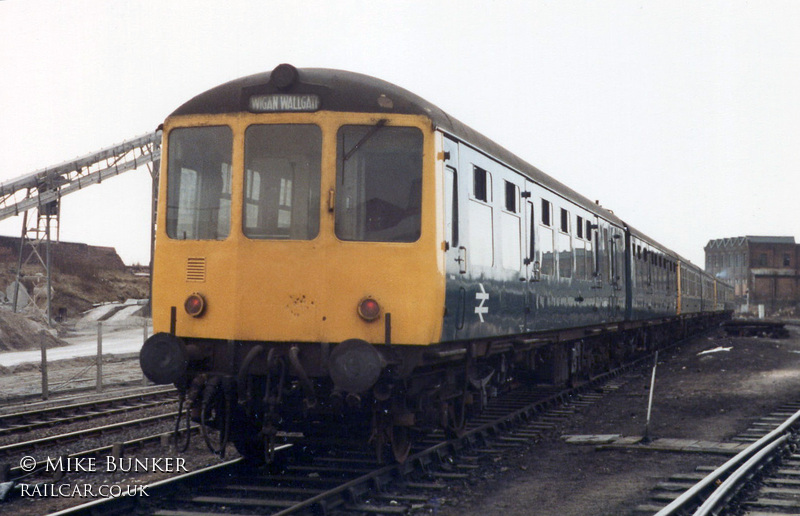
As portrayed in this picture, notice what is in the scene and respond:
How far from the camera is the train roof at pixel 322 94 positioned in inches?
276

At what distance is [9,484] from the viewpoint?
7.10 metres

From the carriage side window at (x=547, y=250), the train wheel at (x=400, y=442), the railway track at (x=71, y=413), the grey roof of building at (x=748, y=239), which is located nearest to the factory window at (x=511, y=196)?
the carriage side window at (x=547, y=250)

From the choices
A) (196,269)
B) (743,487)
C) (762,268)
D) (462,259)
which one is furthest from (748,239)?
(196,269)

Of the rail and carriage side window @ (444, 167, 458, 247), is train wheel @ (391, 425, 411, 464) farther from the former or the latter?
the rail

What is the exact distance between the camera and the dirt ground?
22.7 feet

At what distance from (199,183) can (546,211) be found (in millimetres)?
5595

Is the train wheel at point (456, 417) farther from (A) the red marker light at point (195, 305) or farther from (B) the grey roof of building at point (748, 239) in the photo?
(B) the grey roof of building at point (748, 239)

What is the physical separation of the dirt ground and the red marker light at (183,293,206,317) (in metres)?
2.59

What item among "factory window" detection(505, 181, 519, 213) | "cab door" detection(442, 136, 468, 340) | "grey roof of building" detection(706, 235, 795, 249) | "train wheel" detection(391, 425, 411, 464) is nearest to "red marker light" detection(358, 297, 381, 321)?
"cab door" detection(442, 136, 468, 340)

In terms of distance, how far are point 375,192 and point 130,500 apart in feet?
10.1

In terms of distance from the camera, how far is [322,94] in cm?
702

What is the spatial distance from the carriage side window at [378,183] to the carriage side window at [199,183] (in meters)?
1.03

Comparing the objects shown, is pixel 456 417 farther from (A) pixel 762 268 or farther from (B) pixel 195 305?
(A) pixel 762 268

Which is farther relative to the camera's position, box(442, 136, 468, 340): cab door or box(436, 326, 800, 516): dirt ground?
box(442, 136, 468, 340): cab door
